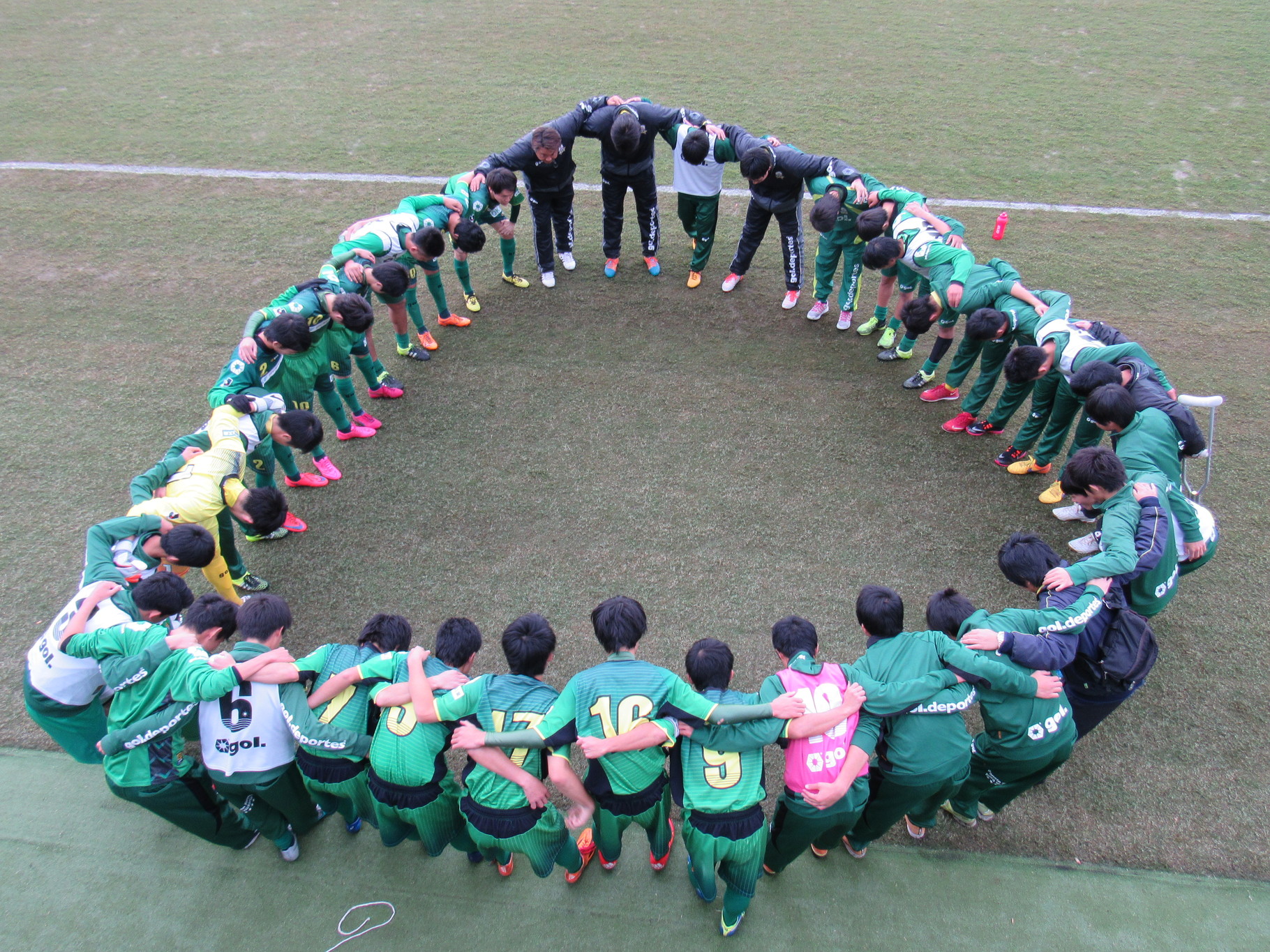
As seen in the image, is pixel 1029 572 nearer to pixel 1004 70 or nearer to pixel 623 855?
pixel 623 855

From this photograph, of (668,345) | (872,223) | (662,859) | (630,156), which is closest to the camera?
(662,859)

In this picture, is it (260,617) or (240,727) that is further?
(260,617)

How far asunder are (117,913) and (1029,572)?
4.88 meters

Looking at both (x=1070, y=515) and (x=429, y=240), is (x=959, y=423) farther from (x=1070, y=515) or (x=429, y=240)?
(x=429, y=240)

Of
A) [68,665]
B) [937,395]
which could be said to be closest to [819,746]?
[68,665]

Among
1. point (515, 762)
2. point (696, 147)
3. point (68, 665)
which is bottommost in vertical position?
point (515, 762)

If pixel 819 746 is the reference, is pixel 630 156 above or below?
above

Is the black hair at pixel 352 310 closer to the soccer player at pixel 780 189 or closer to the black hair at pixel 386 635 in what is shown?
the black hair at pixel 386 635

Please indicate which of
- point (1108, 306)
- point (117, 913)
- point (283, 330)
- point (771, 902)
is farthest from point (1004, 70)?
point (117, 913)

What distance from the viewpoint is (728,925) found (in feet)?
12.0

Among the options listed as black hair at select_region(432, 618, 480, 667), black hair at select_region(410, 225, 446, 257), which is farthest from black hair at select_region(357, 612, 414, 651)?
black hair at select_region(410, 225, 446, 257)

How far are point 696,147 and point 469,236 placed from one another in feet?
7.28

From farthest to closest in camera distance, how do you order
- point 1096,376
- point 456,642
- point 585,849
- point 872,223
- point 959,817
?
point 872,223
point 1096,376
point 959,817
point 585,849
point 456,642

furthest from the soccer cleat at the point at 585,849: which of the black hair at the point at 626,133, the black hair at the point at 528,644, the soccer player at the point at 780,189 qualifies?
the black hair at the point at 626,133
